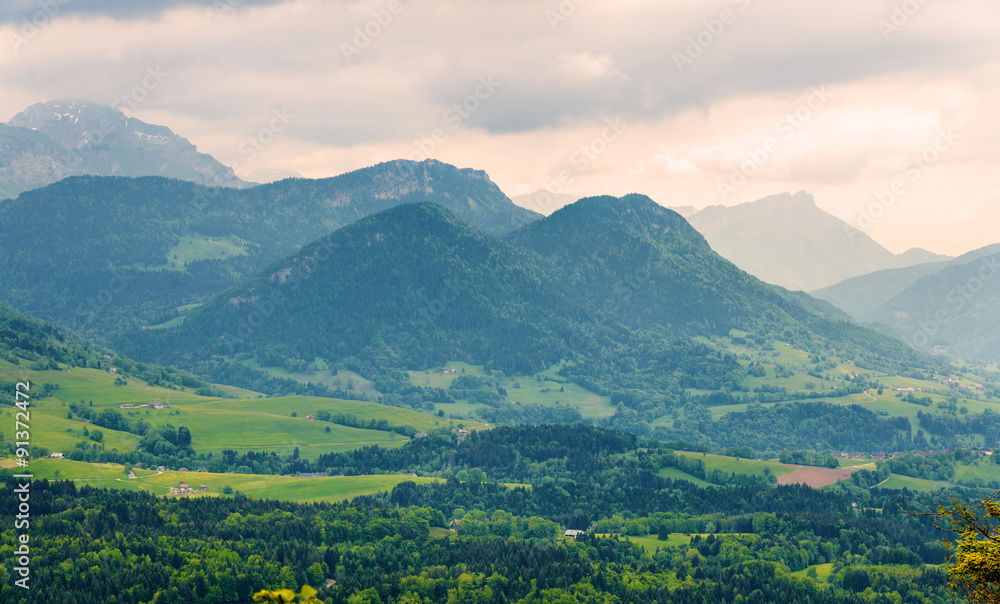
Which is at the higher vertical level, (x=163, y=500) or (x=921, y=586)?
(x=163, y=500)

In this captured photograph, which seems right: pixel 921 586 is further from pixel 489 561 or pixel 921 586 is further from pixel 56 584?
pixel 56 584

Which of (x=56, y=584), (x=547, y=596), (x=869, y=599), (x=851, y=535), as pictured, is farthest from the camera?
(x=851, y=535)

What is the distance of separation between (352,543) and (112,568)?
48.3 metres

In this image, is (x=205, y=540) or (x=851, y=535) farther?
(x=851, y=535)

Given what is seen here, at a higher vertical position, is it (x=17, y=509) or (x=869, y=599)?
(x=17, y=509)

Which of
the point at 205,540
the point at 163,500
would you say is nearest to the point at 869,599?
the point at 205,540

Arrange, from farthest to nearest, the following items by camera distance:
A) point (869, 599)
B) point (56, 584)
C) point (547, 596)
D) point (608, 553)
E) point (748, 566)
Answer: point (608, 553), point (748, 566), point (869, 599), point (547, 596), point (56, 584)

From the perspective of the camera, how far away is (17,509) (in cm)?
16200

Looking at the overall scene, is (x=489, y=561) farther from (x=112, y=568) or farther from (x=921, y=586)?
(x=921, y=586)

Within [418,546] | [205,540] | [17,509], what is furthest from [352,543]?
[17,509]

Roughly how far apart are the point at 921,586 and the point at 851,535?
38.1 metres

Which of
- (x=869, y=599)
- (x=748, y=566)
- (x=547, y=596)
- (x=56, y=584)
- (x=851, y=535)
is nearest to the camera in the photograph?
(x=56, y=584)

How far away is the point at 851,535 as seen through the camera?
656ft

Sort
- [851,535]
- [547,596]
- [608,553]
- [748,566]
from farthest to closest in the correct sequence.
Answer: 1. [851,535]
2. [608,553]
3. [748,566]
4. [547,596]
